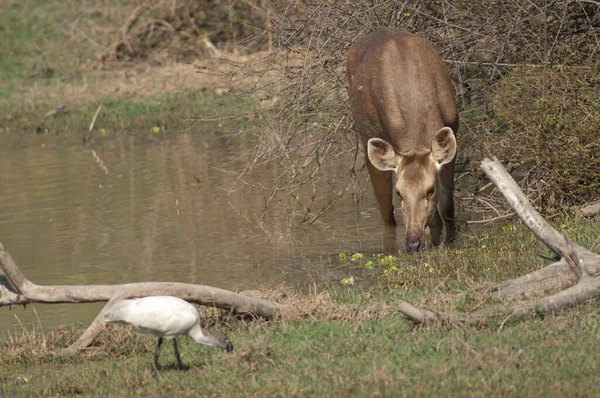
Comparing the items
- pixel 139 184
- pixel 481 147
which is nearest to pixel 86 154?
pixel 139 184

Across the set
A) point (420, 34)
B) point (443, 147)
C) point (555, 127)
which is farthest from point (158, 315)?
point (420, 34)

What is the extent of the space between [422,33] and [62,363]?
6.06 metres

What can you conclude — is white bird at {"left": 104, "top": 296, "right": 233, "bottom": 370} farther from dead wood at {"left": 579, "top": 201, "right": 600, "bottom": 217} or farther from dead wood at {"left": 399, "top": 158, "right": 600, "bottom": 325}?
dead wood at {"left": 579, "top": 201, "right": 600, "bottom": 217}

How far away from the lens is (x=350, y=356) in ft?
19.2

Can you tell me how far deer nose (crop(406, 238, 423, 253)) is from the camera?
8.71 meters

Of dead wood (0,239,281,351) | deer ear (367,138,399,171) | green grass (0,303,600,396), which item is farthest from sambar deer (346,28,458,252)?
green grass (0,303,600,396)

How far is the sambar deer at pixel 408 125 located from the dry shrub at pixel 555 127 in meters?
0.64

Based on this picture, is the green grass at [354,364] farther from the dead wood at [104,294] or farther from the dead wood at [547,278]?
the dead wood at [104,294]

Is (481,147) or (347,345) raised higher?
(347,345)

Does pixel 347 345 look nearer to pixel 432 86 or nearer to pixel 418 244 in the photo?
pixel 418 244

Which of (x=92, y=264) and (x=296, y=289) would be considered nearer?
(x=296, y=289)

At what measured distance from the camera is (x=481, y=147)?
34.0ft

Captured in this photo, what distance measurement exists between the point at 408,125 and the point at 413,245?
1.26m

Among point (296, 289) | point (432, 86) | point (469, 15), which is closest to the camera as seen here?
point (296, 289)
